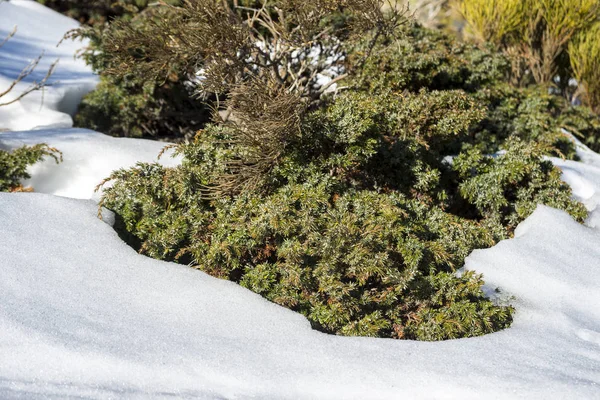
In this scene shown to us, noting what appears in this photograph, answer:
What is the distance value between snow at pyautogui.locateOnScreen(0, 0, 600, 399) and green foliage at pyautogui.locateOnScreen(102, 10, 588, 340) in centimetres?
16

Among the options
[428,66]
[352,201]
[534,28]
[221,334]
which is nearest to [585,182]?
[428,66]

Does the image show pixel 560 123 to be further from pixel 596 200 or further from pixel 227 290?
pixel 227 290

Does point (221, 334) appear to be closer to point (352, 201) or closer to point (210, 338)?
point (210, 338)

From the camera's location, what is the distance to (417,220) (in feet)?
12.1

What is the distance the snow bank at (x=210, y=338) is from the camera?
93.9 inches

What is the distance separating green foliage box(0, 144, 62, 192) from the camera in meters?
3.96

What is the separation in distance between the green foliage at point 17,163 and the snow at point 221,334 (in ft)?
1.50

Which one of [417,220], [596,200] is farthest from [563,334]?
[596,200]

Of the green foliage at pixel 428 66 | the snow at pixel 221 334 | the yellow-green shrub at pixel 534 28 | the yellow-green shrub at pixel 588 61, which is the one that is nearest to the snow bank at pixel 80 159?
the snow at pixel 221 334

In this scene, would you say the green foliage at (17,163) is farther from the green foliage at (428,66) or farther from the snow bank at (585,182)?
the snow bank at (585,182)

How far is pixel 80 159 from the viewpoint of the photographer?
426 centimetres

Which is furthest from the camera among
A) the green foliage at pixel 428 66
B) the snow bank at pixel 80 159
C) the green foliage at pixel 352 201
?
the green foliage at pixel 428 66

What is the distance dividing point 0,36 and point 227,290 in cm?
639

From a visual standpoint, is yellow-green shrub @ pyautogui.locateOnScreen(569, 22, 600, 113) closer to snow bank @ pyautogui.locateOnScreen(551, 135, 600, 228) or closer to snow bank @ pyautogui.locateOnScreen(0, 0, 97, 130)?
snow bank @ pyautogui.locateOnScreen(551, 135, 600, 228)
